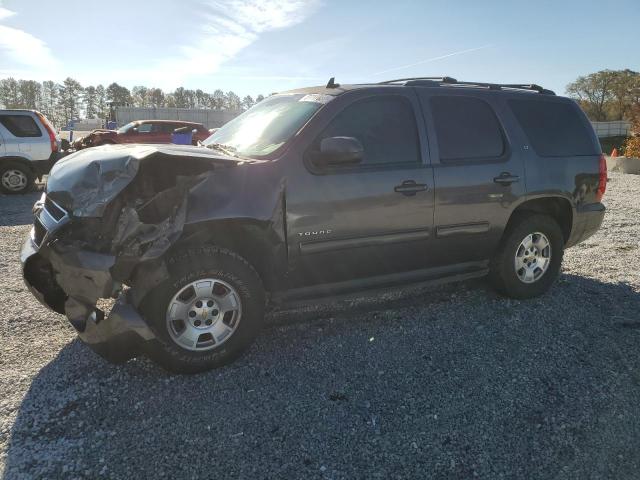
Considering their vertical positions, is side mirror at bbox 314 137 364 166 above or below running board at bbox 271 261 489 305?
above

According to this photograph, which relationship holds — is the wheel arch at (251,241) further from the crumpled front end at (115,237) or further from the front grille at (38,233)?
the front grille at (38,233)

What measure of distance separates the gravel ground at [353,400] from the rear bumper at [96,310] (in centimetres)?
31

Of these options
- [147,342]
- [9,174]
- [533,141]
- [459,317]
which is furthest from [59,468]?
[9,174]

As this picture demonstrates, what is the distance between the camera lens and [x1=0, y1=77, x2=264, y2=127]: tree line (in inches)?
3755

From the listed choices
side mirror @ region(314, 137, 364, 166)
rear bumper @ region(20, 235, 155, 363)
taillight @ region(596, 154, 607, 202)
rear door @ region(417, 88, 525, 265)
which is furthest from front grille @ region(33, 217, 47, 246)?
taillight @ region(596, 154, 607, 202)

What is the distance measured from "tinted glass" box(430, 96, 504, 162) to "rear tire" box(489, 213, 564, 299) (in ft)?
2.53

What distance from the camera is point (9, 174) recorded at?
1059 cm

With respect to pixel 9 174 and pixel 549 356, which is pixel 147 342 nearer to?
pixel 549 356

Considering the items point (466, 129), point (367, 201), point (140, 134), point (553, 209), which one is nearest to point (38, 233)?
point (367, 201)

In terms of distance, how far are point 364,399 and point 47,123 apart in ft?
36.6

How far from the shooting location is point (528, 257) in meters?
4.54

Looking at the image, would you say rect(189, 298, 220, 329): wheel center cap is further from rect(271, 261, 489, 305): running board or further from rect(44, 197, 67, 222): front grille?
rect(44, 197, 67, 222): front grille

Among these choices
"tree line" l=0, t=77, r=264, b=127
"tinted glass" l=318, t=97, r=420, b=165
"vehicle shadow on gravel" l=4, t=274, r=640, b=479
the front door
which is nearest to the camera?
"vehicle shadow on gravel" l=4, t=274, r=640, b=479

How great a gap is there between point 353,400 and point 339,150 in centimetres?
165
